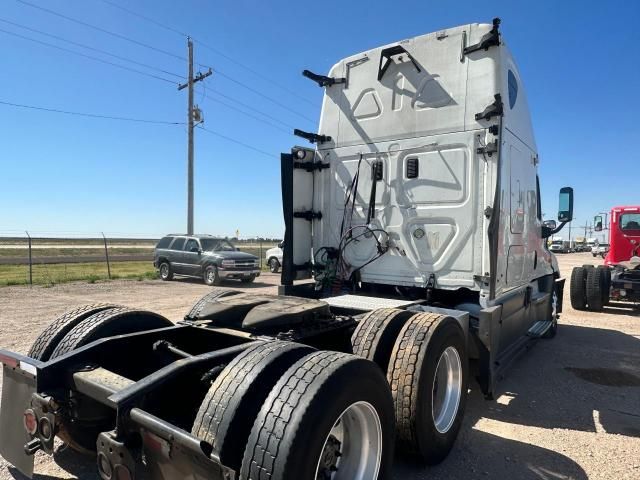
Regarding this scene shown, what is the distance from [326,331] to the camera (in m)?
3.44

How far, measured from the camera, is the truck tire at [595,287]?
10.6 metres

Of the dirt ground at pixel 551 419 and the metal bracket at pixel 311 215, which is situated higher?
the metal bracket at pixel 311 215

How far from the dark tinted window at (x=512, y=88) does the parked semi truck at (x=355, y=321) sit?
62mm

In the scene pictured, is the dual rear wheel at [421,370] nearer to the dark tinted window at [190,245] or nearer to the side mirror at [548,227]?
the side mirror at [548,227]

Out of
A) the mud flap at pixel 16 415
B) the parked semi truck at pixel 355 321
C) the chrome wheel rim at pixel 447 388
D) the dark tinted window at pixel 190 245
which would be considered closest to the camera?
the parked semi truck at pixel 355 321

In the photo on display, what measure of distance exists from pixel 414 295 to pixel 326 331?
1.92 metres

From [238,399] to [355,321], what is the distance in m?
1.79

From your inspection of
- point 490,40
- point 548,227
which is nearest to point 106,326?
point 490,40

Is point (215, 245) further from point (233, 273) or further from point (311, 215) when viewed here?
point (311, 215)

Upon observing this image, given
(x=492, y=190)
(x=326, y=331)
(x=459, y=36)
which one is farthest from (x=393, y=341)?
(x=459, y=36)

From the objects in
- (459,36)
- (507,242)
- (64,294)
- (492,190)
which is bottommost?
(64,294)

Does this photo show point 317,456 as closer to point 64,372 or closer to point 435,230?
point 64,372

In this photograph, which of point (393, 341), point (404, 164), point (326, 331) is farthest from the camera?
point (404, 164)

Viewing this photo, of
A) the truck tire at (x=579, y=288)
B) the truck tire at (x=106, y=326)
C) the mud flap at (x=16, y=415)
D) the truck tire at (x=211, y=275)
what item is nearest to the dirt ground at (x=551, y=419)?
the mud flap at (x=16, y=415)
